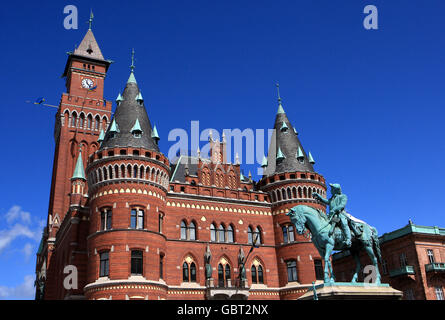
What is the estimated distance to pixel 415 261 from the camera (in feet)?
160

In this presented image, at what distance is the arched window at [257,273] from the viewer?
4519 cm

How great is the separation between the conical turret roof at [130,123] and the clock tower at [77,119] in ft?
43.6

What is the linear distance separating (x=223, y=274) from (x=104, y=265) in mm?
11848

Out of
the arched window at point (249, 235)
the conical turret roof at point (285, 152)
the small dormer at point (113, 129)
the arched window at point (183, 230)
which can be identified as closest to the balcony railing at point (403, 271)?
the conical turret roof at point (285, 152)

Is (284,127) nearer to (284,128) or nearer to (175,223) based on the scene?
(284,128)

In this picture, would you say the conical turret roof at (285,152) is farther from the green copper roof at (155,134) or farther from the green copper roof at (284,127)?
the green copper roof at (155,134)

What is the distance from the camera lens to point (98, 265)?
125 feet

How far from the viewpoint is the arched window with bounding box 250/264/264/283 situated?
4519cm

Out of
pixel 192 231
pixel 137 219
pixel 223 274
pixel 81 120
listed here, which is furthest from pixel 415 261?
pixel 81 120

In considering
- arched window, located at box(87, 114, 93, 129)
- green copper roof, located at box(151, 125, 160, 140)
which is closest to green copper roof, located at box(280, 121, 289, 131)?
green copper roof, located at box(151, 125, 160, 140)

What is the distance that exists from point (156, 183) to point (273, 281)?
15.8 meters

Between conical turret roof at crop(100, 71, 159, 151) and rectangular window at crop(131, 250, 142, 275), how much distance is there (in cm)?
993
